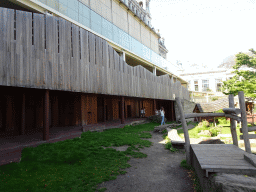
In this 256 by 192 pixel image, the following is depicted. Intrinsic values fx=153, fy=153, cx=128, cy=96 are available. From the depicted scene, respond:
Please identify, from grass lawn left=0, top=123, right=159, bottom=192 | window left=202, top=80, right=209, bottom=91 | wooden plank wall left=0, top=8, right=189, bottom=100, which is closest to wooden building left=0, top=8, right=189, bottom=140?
wooden plank wall left=0, top=8, right=189, bottom=100

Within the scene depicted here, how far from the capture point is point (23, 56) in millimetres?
7262

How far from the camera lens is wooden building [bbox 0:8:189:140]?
279 inches

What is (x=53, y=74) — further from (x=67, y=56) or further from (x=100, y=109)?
(x=100, y=109)

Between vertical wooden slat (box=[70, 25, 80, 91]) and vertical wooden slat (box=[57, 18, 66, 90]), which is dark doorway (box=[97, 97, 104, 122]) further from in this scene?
vertical wooden slat (box=[57, 18, 66, 90])

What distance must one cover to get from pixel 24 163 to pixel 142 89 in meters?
13.1

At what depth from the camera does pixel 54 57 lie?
338 inches

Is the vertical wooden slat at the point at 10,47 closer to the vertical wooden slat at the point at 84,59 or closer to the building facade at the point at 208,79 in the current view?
the vertical wooden slat at the point at 84,59

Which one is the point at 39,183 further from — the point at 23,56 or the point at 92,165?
the point at 23,56

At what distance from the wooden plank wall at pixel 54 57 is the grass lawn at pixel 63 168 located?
137 inches

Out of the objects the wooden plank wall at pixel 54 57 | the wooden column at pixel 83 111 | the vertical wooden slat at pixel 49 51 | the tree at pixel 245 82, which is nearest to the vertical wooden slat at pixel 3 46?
the wooden plank wall at pixel 54 57

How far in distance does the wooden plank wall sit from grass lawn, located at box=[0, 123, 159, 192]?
11.5 ft

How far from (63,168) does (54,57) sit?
612 centimetres

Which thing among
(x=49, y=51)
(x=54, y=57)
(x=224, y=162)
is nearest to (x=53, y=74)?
(x=54, y=57)

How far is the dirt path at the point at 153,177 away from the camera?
13.1 feet
